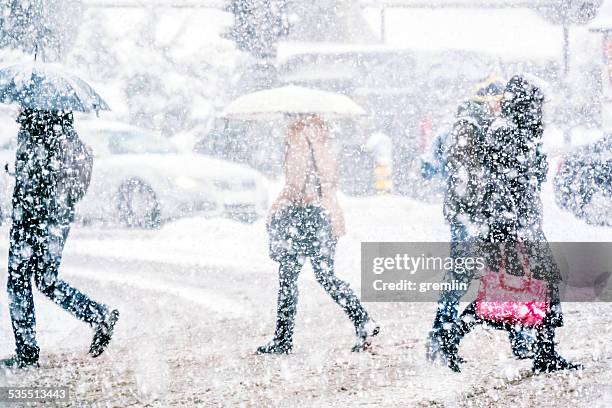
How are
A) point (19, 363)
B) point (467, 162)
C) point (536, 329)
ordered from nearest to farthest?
1. point (536, 329)
2. point (467, 162)
3. point (19, 363)

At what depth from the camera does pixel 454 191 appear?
17.7ft

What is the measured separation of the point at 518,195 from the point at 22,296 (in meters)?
2.81

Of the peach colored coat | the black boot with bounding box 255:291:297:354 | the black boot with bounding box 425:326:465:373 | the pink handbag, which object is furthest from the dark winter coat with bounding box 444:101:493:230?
the black boot with bounding box 255:291:297:354

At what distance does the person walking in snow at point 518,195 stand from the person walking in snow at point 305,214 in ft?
3.14

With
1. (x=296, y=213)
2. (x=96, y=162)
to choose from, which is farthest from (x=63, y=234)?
(x=96, y=162)

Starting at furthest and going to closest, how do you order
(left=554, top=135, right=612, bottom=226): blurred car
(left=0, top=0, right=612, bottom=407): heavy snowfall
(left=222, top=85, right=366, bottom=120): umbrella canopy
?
(left=554, top=135, right=612, bottom=226): blurred car < (left=222, top=85, right=366, bottom=120): umbrella canopy < (left=0, top=0, right=612, bottom=407): heavy snowfall

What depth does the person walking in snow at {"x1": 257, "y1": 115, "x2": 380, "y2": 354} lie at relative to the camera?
5680mm

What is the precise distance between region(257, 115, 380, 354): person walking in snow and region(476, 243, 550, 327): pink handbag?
3.50ft

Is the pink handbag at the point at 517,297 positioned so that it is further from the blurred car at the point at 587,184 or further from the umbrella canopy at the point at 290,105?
the blurred car at the point at 587,184

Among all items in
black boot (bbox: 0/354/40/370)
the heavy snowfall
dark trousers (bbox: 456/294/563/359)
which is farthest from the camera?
black boot (bbox: 0/354/40/370)

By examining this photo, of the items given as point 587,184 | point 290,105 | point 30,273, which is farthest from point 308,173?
point 587,184

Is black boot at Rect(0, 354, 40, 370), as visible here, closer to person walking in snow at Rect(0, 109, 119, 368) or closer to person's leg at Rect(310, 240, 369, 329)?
person walking in snow at Rect(0, 109, 119, 368)

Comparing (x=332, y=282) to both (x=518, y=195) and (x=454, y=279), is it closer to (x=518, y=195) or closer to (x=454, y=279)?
(x=454, y=279)

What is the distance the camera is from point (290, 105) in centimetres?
600
